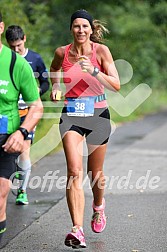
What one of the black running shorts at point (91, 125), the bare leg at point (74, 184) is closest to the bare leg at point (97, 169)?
the black running shorts at point (91, 125)

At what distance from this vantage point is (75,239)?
659cm

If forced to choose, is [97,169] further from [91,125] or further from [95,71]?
[95,71]

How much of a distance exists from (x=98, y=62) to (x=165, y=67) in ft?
83.9

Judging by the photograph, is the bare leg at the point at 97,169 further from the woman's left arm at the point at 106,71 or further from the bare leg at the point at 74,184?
the woman's left arm at the point at 106,71

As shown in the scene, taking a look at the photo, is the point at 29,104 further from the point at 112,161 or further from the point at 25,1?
the point at 25,1

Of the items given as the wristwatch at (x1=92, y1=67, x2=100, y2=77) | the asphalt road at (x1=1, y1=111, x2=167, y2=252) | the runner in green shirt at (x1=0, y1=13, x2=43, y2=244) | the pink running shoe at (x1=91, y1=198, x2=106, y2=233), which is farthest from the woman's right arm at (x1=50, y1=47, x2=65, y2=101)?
the asphalt road at (x1=1, y1=111, x2=167, y2=252)

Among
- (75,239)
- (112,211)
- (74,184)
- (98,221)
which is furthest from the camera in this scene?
(112,211)

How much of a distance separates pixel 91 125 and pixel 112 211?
6.78ft

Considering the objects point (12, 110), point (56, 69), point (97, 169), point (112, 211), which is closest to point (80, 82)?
point (56, 69)

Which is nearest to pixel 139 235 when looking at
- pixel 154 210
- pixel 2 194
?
pixel 154 210

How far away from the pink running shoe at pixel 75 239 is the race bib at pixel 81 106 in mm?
1020

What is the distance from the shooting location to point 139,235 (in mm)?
7430

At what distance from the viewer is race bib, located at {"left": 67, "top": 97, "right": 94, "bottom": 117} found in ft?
22.6

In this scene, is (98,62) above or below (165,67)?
above
